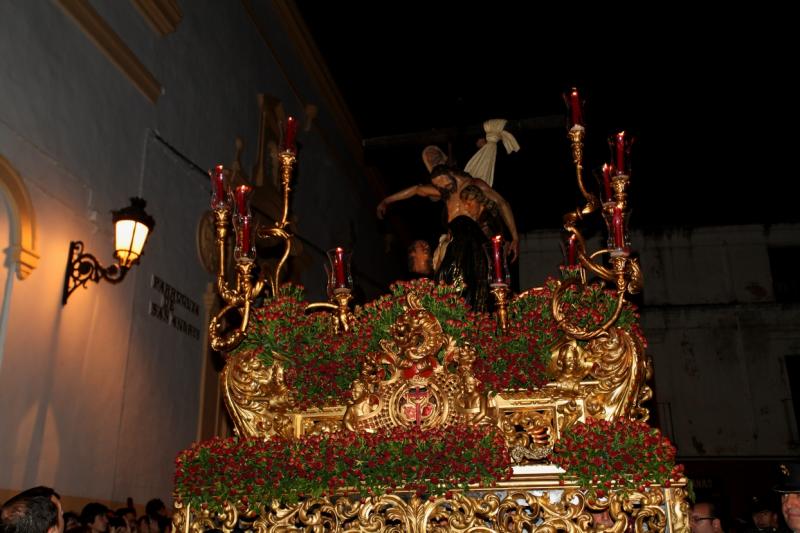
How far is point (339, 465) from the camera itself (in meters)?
4.14

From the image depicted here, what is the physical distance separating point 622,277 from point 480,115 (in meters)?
11.6

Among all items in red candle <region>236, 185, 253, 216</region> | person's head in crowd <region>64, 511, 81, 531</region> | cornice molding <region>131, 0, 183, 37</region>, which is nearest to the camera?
red candle <region>236, 185, 253, 216</region>

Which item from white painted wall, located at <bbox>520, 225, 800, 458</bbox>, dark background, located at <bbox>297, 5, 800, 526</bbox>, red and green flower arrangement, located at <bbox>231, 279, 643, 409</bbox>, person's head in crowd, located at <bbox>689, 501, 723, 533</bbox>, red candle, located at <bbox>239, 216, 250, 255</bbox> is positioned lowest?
person's head in crowd, located at <bbox>689, 501, 723, 533</bbox>

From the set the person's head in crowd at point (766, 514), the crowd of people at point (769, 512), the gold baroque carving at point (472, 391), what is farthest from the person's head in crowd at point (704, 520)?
the person's head in crowd at point (766, 514)

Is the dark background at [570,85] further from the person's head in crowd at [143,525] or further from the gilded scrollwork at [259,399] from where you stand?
the gilded scrollwork at [259,399]

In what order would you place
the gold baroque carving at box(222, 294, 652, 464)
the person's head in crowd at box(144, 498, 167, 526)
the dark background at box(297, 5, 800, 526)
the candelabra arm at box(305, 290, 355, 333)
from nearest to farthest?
the gold baroque carving at box(222, 294, 652, 464) < the candelabra arm at box(305, 290, 355, 333) < the person's head in crowd at box(144, 498, 167, 526) < the dark background at box(297, 5, 800, 526)

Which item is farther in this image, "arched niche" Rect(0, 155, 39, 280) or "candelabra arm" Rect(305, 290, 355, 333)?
"arched niche" Rect(0, 155, 39, 280)

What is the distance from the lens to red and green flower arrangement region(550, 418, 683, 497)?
3.85 metres

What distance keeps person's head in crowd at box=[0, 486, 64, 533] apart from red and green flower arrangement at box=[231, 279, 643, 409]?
2.00 m

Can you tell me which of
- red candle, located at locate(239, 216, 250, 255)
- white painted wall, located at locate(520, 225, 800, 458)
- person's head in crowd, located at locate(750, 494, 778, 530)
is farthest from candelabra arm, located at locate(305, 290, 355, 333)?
white painted wall, located at locate(520, 225, 800, 458)

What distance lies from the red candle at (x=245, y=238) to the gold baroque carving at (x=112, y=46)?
3.57m

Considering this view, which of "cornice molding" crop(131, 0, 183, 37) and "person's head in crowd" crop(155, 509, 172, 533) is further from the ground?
"cornice molding" crop(131, 0, 183, 37)

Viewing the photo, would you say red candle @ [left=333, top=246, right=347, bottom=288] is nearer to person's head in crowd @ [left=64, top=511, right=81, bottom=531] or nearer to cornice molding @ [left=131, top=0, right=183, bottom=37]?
person's head in crowd @ [left=64, top=511, right=81, bottom=531]

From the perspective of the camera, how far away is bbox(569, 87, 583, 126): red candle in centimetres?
503
